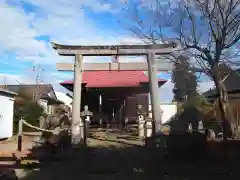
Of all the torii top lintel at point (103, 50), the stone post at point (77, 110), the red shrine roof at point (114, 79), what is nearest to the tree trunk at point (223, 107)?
the torii top lintel at point (103, 50)

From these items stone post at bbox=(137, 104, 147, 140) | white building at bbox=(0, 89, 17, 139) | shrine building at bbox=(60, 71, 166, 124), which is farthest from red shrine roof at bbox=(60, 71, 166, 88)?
stone post at bbox=(137, 104, 147, 140)

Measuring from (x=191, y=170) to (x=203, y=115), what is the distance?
14.1m

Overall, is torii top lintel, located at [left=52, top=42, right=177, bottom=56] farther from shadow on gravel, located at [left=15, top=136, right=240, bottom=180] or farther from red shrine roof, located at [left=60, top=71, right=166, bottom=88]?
red shrine roof, located at [left=60, top=71, right=166, bottom=88]

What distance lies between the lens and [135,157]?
1286 cm

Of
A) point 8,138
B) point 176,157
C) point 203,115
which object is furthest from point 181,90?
point 176,157

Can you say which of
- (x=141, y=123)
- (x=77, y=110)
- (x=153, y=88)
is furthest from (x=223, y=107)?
(x=141, y=123)

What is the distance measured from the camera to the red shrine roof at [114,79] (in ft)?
83.4

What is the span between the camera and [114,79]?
26609 mm

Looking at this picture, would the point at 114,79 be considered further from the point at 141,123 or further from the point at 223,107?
the point at 223,107

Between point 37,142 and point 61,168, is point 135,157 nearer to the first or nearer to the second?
point 61,168

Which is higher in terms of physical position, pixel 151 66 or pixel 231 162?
pixel 151 66

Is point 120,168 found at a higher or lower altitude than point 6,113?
lower

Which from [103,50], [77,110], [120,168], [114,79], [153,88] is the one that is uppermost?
[114,79]

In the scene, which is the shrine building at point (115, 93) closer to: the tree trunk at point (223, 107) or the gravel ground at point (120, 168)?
the gravel ground at point (120, 168)
